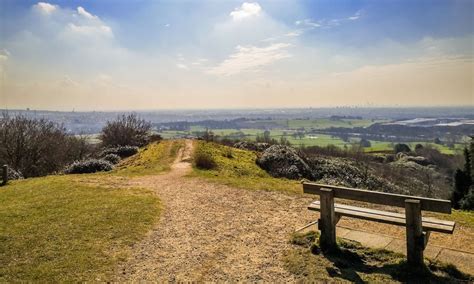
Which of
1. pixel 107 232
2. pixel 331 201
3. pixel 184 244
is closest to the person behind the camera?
pixel 331 201

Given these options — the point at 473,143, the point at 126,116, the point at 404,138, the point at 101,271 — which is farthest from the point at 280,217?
the point at 404,138

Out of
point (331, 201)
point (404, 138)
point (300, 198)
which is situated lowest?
point (404, 138)

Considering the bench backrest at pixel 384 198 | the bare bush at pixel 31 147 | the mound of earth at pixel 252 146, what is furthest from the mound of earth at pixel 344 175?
the bare bush at pixel 31 147

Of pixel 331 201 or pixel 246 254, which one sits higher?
pixel 331 201

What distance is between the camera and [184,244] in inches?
274

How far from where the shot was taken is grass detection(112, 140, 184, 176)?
53.7ft

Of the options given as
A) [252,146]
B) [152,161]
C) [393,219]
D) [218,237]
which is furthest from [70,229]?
[252,146]

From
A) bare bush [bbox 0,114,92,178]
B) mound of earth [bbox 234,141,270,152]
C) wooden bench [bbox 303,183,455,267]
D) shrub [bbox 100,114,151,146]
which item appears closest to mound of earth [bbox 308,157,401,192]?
mound of earth [bbox 234,141,270,152]

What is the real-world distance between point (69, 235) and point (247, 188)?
6.05m

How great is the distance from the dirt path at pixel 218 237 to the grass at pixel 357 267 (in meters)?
Result: 0.32

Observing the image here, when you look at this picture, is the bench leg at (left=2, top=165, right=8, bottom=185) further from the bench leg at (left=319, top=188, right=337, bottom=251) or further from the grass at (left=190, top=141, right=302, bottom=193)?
the bench leg at (left=319, top=188, right=337, bottom=251)

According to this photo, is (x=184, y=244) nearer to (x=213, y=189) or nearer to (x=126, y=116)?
(x=213, y=189)

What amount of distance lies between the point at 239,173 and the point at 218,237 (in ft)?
27.7

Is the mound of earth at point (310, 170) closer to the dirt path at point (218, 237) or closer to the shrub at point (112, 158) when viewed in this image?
the dirt path at point (218, 237)
